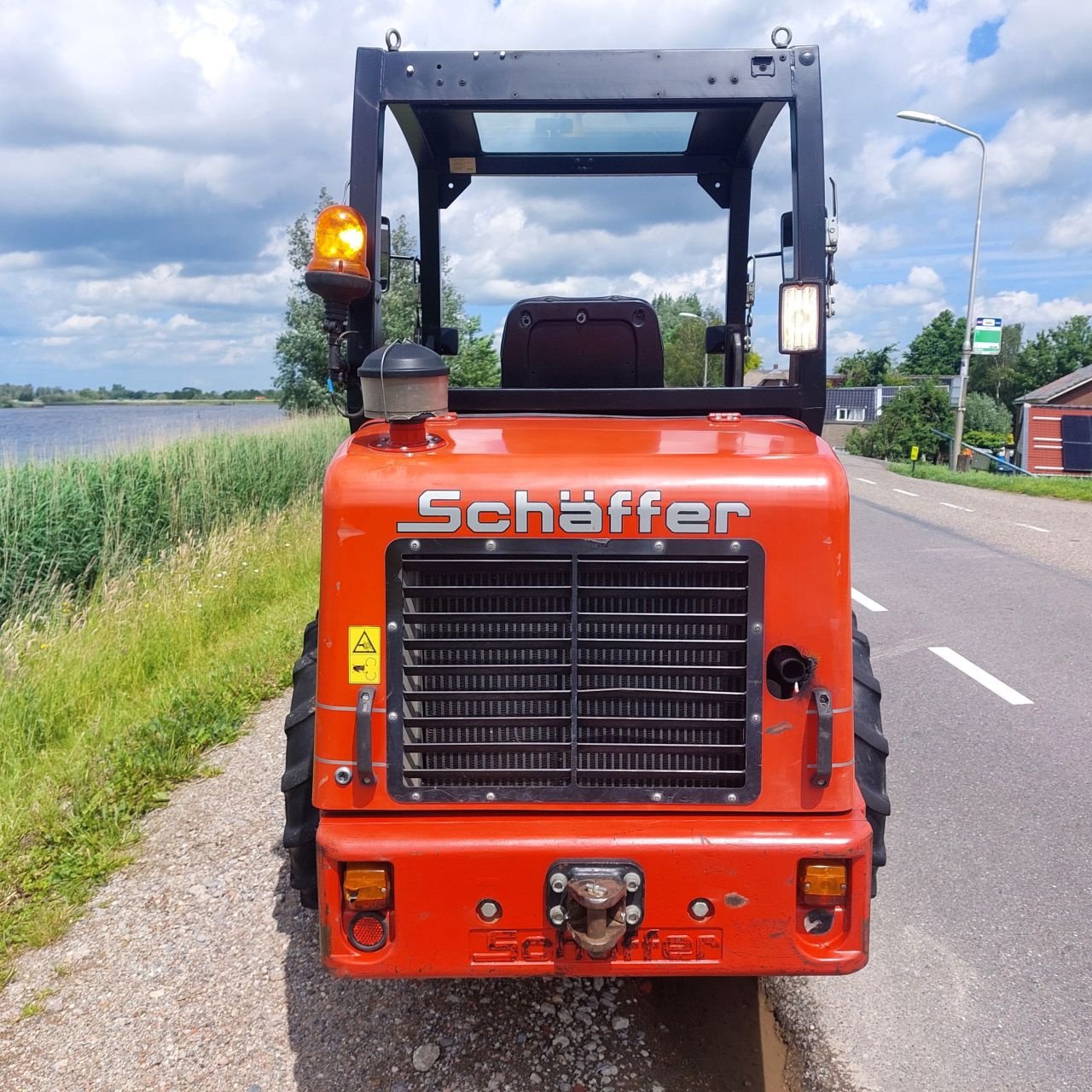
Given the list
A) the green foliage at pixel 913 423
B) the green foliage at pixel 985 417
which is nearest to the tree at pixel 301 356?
the green foliage at pixel 913 423

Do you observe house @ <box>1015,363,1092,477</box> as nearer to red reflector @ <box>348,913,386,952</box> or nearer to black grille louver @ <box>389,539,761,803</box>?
black grille louver @ <box>389,539,761,803</box>

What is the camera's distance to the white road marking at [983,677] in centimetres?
559

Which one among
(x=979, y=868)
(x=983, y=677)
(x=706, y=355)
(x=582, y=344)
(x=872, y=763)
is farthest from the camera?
(x=983, y=677)

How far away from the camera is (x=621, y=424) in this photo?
288 cm

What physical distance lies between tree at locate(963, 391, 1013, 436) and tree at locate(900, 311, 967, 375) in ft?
107

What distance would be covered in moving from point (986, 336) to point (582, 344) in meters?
24.1

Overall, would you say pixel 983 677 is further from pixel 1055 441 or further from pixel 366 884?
pixel 1055 441

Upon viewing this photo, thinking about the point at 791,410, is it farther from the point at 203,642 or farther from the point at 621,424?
the point at 203,642

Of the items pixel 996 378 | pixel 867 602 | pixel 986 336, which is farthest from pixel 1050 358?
pixel 867 602

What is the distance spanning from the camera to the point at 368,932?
2.30 metres

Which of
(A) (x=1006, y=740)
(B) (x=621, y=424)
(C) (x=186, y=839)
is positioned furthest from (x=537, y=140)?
(A) (x=1006, y=740)

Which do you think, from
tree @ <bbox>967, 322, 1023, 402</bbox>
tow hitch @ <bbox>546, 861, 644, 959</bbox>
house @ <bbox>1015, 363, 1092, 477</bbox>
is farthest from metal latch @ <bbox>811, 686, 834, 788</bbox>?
tree @ <bbox>967, 322, 1023, 402</bbox>

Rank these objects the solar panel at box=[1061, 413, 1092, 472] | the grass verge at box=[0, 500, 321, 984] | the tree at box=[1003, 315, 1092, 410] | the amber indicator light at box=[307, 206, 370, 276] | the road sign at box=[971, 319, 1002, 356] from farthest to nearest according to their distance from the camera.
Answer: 1. the tree at box=[1003, 315, 1092, 410]
2. the solar panel at box=[1061, 413, 1092, 472]
3. the road sign at box=[971, 319, 1002, 356]
4. the grass verge at box=[0, 500, 321, 984]
5. the amber indicator light at box=[307, 206, 370, 276]

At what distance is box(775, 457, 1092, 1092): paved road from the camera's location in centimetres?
270
